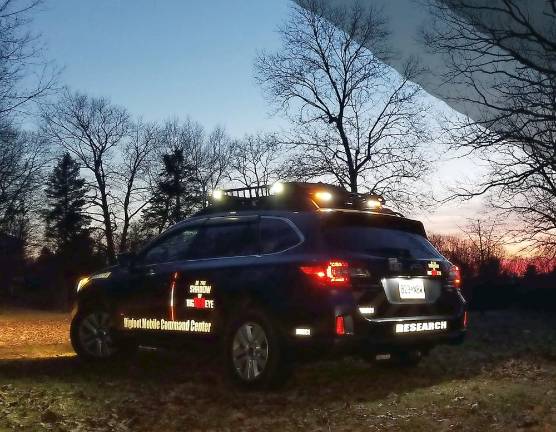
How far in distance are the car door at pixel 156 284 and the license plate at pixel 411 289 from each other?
2.44 m

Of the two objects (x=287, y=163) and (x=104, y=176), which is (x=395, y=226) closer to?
(x=287, y=163)

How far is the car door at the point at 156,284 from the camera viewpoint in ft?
25.3

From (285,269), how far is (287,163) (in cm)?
2488

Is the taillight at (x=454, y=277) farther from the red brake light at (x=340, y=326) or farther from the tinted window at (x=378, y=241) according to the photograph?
the red brake light at (x=340, y=326)

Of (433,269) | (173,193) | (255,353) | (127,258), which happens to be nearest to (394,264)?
(433,269)

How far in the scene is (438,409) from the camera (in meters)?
5.82

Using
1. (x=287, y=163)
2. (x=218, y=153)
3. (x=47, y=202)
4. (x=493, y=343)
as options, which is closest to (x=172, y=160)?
(x=218, y=153)

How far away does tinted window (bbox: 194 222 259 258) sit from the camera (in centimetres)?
713

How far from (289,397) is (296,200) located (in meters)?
1.96

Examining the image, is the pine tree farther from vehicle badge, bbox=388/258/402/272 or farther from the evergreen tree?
vehicle badge, bbox=388/258/402/272

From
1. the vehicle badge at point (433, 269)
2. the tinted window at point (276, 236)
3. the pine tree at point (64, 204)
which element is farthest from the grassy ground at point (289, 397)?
the pine tree at point (64, 204)

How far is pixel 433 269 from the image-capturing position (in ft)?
23.1

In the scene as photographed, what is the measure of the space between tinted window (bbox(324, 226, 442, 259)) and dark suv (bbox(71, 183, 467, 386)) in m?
0.01

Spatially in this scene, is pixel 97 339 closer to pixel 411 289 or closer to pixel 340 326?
pixel 340 326
